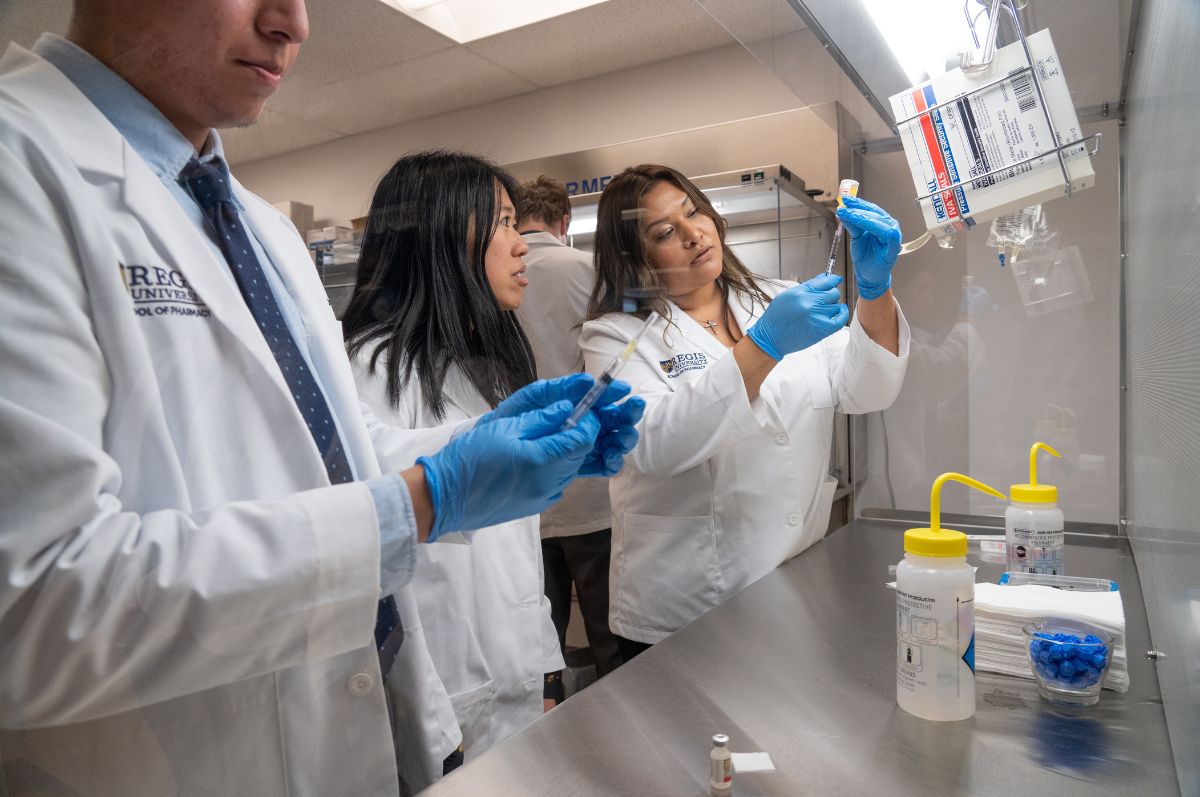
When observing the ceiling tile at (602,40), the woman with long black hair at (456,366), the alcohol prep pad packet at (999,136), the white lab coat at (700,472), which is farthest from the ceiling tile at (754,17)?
the woman with long black hair at (456,366)

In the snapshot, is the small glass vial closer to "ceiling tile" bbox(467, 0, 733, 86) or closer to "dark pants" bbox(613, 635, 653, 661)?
"dark pants" bbox(613, 635, 653, 661)

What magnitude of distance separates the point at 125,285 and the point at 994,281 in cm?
199

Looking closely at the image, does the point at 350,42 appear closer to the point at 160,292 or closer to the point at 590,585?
the point at 160,292

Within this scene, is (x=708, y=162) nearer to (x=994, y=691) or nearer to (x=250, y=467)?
(x=994, y=691)

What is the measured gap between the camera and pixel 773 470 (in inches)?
70.5

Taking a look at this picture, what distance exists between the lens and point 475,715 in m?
1.26

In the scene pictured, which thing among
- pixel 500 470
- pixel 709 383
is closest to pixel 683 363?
pixel 709 383

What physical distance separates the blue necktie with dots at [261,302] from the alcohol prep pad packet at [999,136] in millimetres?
1346

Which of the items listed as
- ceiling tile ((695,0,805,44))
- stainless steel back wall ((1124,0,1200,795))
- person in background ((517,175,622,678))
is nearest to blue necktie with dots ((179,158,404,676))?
person in background ((517,175,622,678))

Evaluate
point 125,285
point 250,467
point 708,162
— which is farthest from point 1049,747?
point 708,162

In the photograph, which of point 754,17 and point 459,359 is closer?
point 459,359

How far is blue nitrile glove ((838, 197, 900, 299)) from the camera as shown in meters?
1.58

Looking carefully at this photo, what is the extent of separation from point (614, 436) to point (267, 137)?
0.54m

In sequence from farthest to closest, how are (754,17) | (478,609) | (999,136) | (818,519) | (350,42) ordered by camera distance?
1. (818,519)
2. (754,17)
3. (999,136)
4. (478,609)
5. (350,42)
